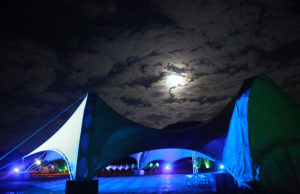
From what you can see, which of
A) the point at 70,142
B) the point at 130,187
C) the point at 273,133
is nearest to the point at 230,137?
the point at 273,133

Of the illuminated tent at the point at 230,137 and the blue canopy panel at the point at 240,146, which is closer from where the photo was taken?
the illuminated tent at the point at 230,137

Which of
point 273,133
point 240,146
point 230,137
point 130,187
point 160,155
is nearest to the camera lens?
point 273,133

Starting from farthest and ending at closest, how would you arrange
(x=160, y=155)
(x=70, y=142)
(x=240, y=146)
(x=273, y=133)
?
(x=160, y=155) → (x=70, y=142) → (x=240, y=146) → (x=273, y=133)

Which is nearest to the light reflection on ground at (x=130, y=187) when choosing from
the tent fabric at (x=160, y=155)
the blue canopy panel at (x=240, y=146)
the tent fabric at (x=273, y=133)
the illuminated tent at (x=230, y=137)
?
the illuminated tent at (x=230, y=137)

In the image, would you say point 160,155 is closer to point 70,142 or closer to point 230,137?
point 70,142

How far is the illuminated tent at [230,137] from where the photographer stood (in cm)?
577

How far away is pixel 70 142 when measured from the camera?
8.81 m

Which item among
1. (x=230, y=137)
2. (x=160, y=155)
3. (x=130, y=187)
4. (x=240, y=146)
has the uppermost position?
(x=230, y=137)

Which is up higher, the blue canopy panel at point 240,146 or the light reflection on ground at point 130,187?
the blue canopy panel at point 240,146

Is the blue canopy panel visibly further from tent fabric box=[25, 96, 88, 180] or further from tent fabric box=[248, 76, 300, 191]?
tent fabric box=[25, 96, 88, 180]

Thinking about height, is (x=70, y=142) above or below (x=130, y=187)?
above

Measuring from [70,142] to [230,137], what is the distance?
7.31 metres

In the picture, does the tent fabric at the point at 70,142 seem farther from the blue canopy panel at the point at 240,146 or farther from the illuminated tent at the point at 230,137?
the blue canopy panel at the point at 240,146

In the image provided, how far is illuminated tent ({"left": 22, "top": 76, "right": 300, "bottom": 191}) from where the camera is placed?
577 centimetres
